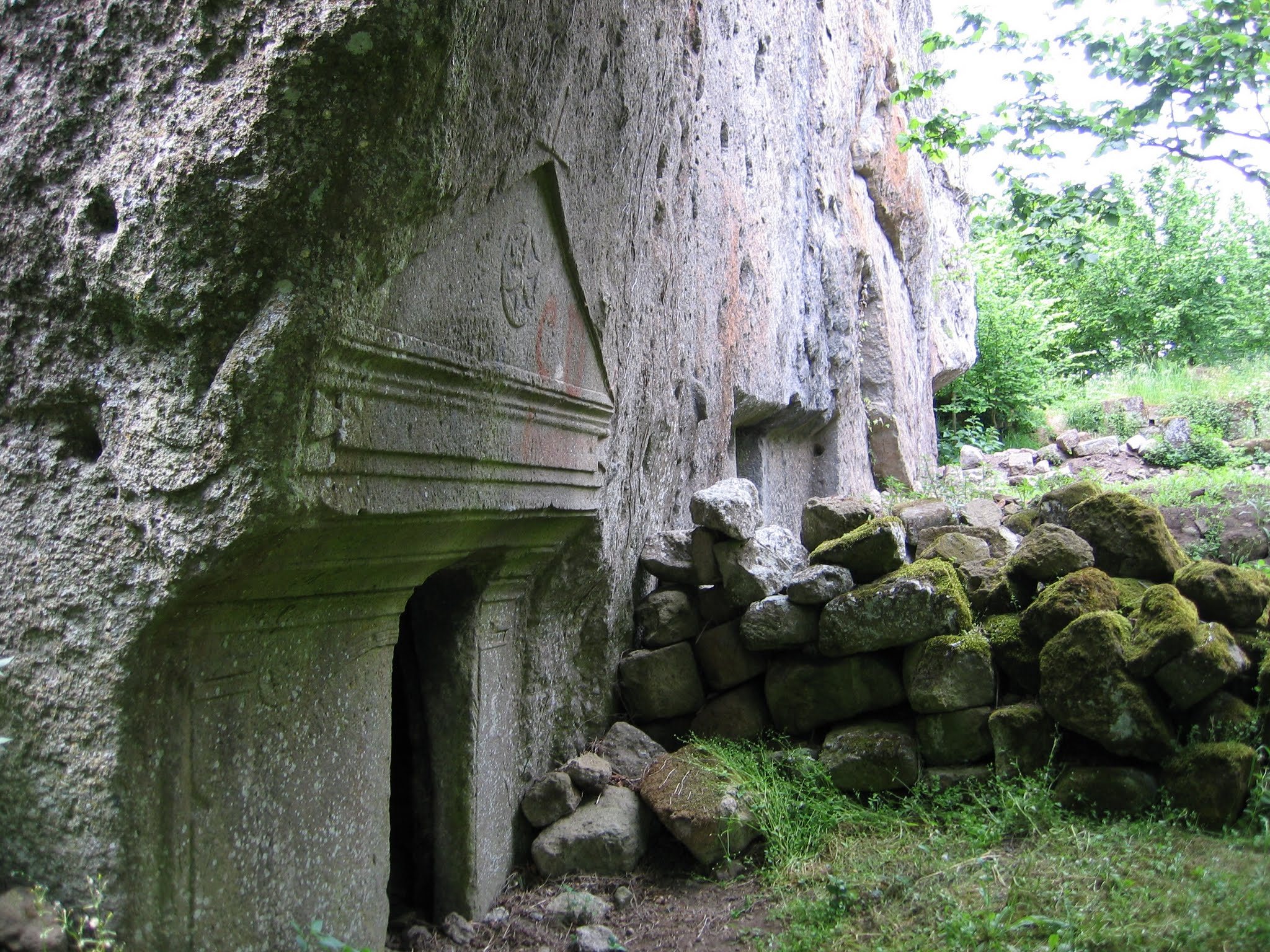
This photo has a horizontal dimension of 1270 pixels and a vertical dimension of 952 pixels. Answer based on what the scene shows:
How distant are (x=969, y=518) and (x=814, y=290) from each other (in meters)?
2.75

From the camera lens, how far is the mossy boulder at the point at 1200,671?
277 centimetres

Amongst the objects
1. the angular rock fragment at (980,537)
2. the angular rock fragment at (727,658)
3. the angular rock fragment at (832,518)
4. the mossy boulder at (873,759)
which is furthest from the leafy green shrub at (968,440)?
the mossy boulder at (873,759)

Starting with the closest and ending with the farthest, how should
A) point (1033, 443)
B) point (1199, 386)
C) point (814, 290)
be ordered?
point (814, 290) < point (1199, 386) < point (1033, 443)

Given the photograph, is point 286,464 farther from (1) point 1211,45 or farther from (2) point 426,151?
(1) point 1211,45

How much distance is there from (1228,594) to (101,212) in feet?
11.3

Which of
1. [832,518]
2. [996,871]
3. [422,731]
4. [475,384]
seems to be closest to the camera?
[475,384]

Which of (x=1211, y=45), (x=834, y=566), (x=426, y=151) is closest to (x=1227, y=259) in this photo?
(x=1211, y=45)

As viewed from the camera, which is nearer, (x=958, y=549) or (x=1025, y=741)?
(x=1025, y=741)

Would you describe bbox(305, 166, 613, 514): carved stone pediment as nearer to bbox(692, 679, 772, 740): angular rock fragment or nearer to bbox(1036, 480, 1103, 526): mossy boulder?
bbox(692, 679, 772, 740): angular rock fragment

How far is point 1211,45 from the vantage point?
5.14 metres

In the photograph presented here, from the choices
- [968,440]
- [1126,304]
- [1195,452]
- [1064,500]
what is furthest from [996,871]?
[1126,304]

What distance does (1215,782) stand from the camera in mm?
2676

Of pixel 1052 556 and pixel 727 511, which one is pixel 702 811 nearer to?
pixel 727 511

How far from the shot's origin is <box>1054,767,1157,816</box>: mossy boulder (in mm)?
2795
